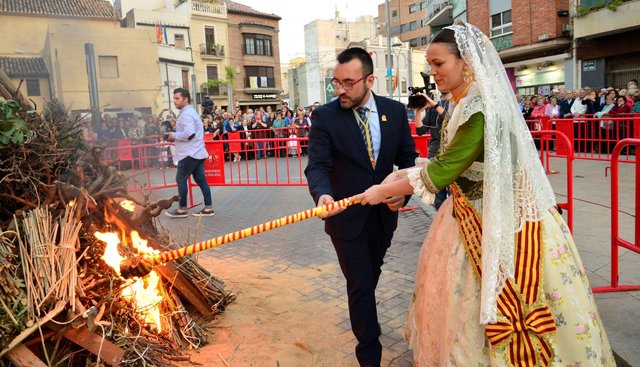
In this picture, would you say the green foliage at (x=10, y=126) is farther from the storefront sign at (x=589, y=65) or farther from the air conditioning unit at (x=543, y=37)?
the air conditioning unit at (x=543, y=37)

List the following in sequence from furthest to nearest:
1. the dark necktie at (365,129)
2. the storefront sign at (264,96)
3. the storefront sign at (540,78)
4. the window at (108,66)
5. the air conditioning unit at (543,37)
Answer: the storefront sign at (264,96) → the storefront sign at (540,78) → the air conditioning unit at (543,37) → the window at (108,66) → the dark necktie at (365,129)

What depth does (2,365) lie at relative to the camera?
8.27 feet

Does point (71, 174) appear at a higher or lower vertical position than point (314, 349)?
higher

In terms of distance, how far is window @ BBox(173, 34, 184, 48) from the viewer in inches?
1834

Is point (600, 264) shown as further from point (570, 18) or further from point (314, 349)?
point (570, 18)

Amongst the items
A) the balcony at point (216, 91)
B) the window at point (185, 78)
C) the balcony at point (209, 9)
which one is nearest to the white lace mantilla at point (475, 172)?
the window at point (185, 78)

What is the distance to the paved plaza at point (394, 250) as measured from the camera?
3.67m

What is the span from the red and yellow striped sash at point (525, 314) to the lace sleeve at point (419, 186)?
1.22ft

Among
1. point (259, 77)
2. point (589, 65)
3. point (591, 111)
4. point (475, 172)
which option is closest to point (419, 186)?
point (475, 172)

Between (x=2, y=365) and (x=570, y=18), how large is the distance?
25751 millimetres

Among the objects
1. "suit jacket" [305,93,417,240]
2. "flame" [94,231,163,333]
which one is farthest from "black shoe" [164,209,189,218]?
"suit jacket" [305,93,417,240]

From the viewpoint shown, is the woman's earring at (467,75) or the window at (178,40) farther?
the window at (178,40)

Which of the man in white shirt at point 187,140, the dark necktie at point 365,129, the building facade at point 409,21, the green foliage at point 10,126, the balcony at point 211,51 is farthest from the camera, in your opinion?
the building facade at point 409,21

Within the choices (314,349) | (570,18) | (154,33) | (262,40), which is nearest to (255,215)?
(314,349)
